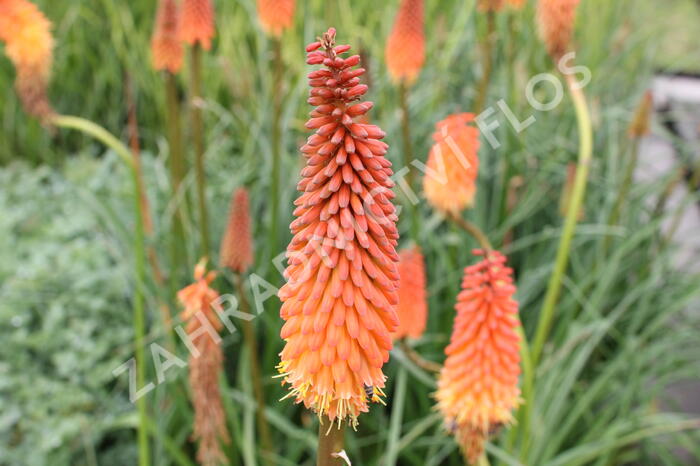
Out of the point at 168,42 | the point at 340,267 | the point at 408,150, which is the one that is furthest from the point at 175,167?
the point at 340,267

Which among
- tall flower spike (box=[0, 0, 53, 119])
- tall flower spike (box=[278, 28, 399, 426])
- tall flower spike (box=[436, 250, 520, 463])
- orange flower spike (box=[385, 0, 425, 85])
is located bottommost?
tall flower spike (box=[436, 250, 520, 463])

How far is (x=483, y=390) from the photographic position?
74.0 inches

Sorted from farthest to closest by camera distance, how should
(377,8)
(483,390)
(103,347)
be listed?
1. (377,8)
2. (103,347)
3. (483,390)

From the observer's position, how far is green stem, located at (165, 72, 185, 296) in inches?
113

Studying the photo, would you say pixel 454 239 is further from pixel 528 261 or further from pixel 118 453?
pixel 118 453

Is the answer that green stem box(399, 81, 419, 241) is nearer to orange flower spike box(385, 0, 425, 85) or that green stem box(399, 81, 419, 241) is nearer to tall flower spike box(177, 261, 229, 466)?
orange flower spike box(385, 0, 425, 85)

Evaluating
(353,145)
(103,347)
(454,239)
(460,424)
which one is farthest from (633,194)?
(353,145)

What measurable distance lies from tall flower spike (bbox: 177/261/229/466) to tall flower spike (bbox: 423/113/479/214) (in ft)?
2.93

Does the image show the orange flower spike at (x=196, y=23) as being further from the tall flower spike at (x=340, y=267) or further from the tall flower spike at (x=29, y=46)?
the tall flower spike at (x=340, y=267)

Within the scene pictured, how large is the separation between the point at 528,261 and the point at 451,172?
1507 mm

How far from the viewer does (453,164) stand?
8.09ft

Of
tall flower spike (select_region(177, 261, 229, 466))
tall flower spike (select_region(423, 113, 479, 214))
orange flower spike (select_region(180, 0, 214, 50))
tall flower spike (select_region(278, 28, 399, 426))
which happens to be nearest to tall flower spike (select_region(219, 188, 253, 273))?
tall flower spike (select_region(177, 261, 229, 466))

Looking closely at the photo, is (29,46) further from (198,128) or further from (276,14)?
(276,14)

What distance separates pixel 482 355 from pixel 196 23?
1.76m
